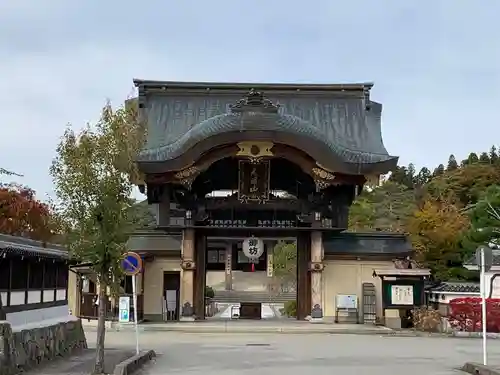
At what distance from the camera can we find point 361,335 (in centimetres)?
2692

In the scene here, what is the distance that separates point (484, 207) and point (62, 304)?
911 inches

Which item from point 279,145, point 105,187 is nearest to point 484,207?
point 279,145

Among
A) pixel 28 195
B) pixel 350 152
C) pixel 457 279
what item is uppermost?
pixel 350 152

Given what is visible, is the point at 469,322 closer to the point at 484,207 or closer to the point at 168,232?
the point at 484,207

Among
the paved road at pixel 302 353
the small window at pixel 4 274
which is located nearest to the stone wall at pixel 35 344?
the small window at pixel 4 274

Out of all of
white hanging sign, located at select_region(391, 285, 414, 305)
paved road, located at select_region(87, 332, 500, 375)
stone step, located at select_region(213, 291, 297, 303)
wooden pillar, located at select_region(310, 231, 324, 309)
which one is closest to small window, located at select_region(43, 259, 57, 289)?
paved road, located at select_region(87, 332, 500, 375)

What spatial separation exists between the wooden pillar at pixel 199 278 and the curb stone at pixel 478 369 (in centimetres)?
1710

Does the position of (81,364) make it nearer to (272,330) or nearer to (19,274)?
(19,274)

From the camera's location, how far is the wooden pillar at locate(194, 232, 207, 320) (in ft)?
104

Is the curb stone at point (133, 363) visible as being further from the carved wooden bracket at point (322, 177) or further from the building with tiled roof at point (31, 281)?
the carved wooden bracket at point (322, 177)

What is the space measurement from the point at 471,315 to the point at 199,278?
11.6 meters

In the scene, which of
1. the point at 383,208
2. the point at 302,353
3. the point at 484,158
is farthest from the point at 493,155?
the point at 302,353

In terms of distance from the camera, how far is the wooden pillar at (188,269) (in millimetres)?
31000

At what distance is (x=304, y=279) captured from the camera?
32281mm
